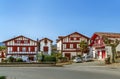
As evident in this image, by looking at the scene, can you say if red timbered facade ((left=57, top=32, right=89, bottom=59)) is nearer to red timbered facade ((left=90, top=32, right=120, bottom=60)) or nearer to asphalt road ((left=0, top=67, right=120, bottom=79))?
red timbered facade ((left=90, top=32, right=120, bottom=60))

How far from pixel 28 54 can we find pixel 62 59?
3094 centimetres

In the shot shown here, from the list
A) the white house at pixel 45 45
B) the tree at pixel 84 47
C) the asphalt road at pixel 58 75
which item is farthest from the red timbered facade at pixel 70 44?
the asphalt road at pixel 58 75

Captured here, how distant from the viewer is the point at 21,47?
11081 cm

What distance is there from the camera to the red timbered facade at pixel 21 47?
110 meters

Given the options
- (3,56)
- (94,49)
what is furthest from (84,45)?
(3,56)

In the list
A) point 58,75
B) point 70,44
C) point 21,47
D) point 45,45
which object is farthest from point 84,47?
point 58,75

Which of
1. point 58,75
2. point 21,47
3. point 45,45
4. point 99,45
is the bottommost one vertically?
point 58,75

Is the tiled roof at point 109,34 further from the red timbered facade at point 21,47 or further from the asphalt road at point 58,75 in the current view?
the asphalt road at point 58,75

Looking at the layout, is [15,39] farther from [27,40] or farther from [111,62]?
[111,62]

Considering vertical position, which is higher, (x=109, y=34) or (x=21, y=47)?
(x=109, y=34)

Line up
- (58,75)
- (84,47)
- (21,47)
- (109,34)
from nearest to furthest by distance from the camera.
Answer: (58,75) → (109,34) → (84,47) → (21,47)

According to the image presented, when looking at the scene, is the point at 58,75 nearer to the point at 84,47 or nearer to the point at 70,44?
the point at 84,47

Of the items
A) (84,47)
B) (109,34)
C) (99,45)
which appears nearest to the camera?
(99,45)

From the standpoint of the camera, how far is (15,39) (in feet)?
364
